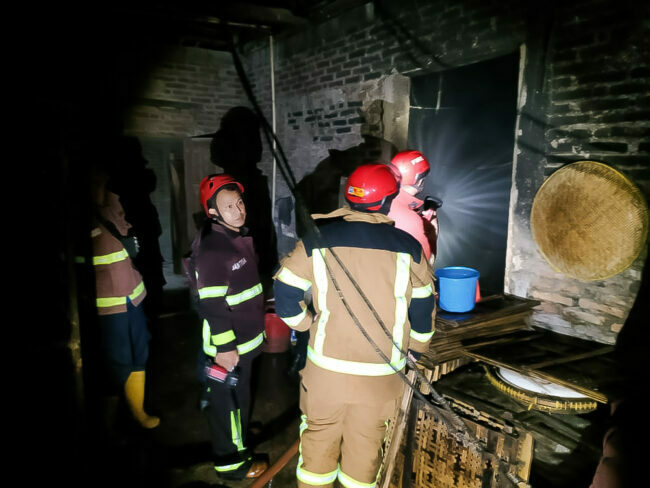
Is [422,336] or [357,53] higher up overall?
[357,53]

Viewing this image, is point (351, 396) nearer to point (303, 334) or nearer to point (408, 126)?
point (303, 334)

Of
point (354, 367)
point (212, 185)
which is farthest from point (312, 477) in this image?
point (212, 185)

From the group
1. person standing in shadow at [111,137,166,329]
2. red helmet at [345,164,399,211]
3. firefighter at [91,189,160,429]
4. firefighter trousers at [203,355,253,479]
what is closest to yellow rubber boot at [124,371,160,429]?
firefighter at [91,189,160,429]

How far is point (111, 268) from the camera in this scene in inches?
131

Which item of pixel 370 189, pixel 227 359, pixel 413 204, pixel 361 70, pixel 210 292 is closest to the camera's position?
pixel 370 189

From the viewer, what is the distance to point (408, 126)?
16.5 feet

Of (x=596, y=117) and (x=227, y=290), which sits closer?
(x=227, y=290)

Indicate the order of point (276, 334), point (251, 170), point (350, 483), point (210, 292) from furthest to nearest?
point (251, 170) < point (276, 334) < point (210, 292) < point (350, 483)

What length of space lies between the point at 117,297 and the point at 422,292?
2514 millimetres

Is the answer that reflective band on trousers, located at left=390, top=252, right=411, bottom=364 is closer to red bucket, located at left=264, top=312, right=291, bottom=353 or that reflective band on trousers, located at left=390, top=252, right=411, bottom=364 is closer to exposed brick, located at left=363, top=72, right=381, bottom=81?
red bucket, located at left=264, top=312, right=291, bottom=353

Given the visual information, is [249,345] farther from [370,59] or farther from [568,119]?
[370,59]

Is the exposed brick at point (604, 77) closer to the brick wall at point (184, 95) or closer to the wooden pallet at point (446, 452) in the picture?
the wooden pallet at point (446, 452)

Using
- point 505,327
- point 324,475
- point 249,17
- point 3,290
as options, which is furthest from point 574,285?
point 249,17

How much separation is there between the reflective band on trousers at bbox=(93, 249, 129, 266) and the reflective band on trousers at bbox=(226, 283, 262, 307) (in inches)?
43.5
